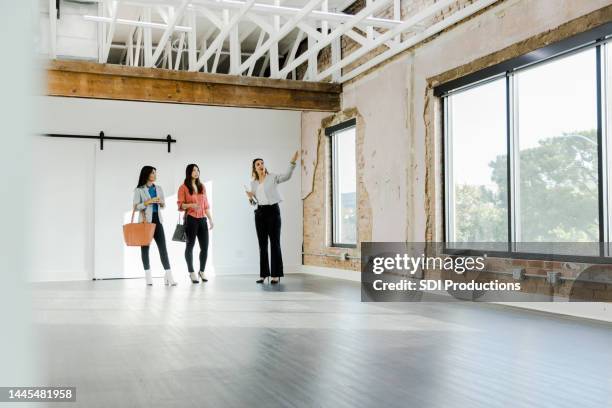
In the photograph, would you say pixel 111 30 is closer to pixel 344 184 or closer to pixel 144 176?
pixel 144 176

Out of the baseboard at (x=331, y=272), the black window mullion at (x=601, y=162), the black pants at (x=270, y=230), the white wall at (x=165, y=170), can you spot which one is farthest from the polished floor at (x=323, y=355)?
the white wall at (x=165, y=170)

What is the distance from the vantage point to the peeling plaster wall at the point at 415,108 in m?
5.12

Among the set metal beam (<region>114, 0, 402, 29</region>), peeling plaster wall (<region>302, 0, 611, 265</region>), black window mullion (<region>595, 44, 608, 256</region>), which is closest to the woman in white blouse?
peeling plaster wall (<region>302, 0, 611, 265</region>)

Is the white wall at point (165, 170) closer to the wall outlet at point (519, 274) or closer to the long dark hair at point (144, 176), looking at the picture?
the long dark hair at point (144, 176)

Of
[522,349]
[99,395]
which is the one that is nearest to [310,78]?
[522,349]

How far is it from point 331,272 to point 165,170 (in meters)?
2.92

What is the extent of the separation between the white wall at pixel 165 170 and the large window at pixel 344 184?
1.03 meters

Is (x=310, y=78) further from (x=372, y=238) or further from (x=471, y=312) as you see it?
(x=471, y=312)

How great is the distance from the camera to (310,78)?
839 cm

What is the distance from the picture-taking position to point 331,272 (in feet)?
28.8

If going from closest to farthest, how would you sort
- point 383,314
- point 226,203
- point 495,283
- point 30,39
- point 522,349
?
1. point 30,39
2. point 522,349
3. point 383,314
4. point 495,283
5. point 226,203

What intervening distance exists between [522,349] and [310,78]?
5.74 metres

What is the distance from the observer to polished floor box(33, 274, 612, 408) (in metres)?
2.44

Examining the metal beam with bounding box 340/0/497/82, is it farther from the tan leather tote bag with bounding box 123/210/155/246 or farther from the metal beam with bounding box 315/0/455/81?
the tan leather tote bag with bounding box 123/210/155/246
